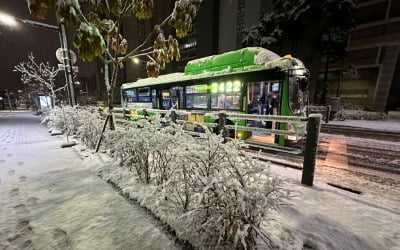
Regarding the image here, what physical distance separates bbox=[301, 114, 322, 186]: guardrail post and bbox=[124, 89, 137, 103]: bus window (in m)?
12.0

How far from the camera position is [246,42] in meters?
21.2

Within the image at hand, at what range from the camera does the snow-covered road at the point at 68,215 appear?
2107 mm

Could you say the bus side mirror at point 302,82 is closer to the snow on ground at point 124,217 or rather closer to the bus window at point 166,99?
the snow on ground at point 124,217

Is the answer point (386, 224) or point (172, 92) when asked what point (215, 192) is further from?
point (172, 92)

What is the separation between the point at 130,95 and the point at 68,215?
12.2 meters

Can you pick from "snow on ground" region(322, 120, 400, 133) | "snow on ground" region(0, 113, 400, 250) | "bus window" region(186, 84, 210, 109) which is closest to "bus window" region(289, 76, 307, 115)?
"snow on ground" region(0, 113, 400, 250)

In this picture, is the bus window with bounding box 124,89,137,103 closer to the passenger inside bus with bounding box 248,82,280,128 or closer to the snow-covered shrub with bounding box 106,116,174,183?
the passenger inside bus with bounding box 248,82,280,128

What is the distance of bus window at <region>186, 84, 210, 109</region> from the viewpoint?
8.30 meters

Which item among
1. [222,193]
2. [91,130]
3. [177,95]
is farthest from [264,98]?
[91,130]

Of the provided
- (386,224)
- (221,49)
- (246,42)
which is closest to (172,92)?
(386,224)

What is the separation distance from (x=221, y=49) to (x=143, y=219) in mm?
37109

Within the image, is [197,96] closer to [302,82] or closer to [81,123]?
[302,82]

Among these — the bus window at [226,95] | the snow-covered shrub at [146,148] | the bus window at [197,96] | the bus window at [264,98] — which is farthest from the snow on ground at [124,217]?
the bus window at [197,96]

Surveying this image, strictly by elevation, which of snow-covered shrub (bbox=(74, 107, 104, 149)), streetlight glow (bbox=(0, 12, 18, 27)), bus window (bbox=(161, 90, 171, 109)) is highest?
streetlight glow (bbox=(0, 12, 18, 27))
